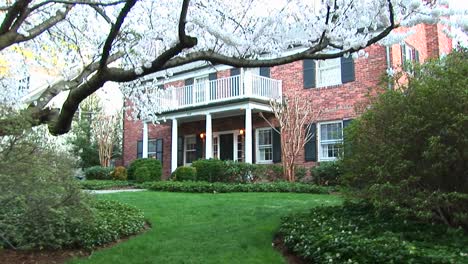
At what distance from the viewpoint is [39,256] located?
5.97m

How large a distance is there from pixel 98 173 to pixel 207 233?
48.5ft

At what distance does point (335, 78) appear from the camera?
16.2m

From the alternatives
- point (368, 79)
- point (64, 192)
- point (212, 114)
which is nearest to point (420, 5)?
point (64, 192)

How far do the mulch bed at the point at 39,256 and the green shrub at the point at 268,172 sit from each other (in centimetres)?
993

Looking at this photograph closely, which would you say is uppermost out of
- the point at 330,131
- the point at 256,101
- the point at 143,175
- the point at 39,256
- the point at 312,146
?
the point at 256,101

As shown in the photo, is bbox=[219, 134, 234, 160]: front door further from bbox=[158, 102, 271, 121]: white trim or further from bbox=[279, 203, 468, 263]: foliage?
bbox=[279, 203, 468, 263]: foliage

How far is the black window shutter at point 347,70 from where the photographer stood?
15703mm

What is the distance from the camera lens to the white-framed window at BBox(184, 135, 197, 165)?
21.1m

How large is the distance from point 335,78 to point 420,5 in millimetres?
11118

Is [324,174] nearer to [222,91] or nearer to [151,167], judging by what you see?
[222,91]

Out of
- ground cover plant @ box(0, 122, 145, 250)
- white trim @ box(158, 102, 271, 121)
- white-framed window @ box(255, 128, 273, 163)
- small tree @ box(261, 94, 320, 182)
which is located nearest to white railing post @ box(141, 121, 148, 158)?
white trim @ box(158, 102, 271, 121)

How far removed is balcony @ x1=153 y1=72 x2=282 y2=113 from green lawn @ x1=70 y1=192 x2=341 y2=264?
7.13 m

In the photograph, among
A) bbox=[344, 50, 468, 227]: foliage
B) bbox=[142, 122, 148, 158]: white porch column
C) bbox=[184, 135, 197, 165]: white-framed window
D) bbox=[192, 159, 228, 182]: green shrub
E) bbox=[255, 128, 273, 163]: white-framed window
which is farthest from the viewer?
bbox=[184, 135, 197, 165]: white-framed window

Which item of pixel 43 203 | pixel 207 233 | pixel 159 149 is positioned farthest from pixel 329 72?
pixel 43 203
